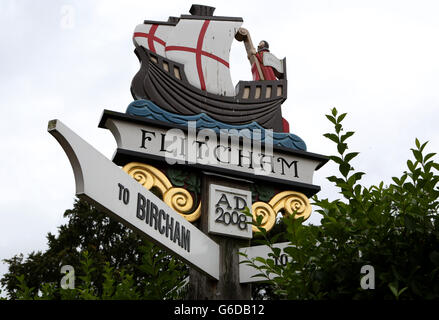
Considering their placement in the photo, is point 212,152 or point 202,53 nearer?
point 212,152

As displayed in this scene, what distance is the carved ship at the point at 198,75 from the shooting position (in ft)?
16.8

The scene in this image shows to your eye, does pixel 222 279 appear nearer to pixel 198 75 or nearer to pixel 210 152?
pixel 210 152

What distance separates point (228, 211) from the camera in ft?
15.6

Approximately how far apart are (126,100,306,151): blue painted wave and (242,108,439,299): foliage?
2.68 metres

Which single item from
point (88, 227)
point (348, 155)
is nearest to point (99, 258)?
point (88, 227)

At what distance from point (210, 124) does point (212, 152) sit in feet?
0.96

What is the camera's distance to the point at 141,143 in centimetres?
466

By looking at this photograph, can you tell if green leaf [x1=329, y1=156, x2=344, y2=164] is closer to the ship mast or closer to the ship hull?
the ship hull

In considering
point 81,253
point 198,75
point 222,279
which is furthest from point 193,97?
point 81,253

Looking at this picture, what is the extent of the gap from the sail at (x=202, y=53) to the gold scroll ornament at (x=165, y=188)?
1184 millimetres

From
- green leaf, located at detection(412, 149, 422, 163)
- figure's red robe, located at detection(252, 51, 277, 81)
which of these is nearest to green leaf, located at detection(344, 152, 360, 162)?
green leaf, located at detection(412, 149, 422, 163)

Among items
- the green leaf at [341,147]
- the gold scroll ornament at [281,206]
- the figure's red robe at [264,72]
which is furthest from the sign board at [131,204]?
the figure's red robe at [264,72]
